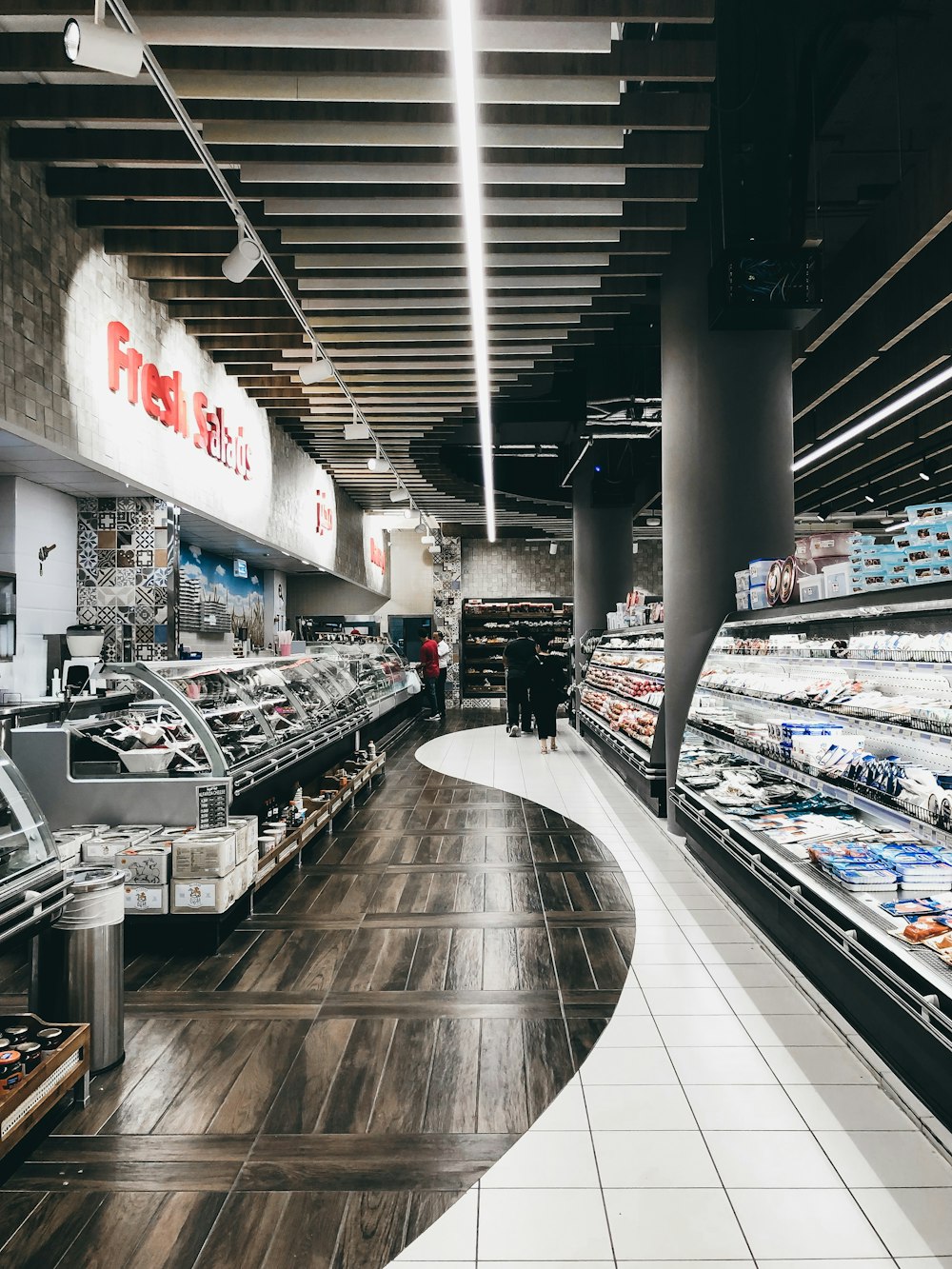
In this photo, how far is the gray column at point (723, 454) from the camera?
5.60 m

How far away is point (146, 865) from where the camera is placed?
12.6ft

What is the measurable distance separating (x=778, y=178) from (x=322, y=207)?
2.87 m

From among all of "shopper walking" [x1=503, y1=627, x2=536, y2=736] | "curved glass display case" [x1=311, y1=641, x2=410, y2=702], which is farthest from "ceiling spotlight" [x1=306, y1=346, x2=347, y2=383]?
"shopper walking" [x1=503, y1=627, x2=536, y2=736]

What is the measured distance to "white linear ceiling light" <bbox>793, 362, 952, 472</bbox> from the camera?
312 inches

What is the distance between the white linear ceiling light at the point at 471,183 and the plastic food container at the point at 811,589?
8.99 ft

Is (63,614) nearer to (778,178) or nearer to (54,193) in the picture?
(54,193)

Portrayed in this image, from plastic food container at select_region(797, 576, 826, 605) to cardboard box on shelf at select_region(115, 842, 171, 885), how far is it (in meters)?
3.37

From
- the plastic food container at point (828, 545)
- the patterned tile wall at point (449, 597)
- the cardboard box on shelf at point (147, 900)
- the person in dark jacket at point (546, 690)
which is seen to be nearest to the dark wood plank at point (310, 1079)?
the cardboard box on shelf at point (147, 900)

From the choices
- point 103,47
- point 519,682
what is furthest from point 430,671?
point 103,47

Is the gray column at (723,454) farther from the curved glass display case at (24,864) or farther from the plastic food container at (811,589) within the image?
the curved glass display case at (24,864)

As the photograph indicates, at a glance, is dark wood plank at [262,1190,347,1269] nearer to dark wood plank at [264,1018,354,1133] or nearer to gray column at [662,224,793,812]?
dark wood plank at [264,1018,354,1133]

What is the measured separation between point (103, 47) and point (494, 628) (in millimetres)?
16666

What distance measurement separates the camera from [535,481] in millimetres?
14492

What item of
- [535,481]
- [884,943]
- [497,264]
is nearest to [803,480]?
[535,481]
